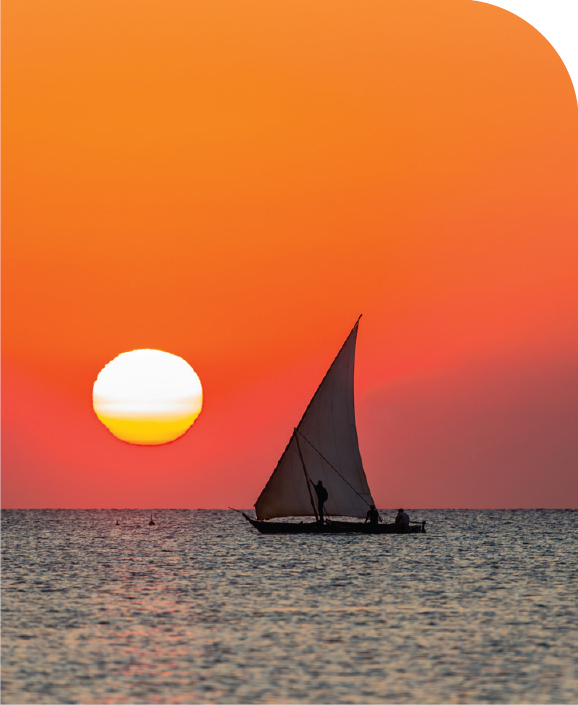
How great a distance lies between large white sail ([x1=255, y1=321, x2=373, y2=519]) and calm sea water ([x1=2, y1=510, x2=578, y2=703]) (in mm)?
8483

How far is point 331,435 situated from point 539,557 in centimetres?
1436

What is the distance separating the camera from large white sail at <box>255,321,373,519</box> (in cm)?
6562

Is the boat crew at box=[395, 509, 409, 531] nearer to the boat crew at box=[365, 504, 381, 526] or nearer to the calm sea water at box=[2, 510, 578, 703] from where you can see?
the boat crew at box=[365, 504, 381, 526]

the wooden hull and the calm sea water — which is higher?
the wooden hull

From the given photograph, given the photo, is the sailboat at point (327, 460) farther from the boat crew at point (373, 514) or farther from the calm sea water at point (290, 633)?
the calm sea water at point (290, 633)

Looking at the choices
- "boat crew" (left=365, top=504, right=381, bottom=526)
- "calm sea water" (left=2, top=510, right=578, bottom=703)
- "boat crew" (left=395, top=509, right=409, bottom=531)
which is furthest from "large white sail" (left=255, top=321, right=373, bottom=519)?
"calm sea water" (left=2, top=510, right=578, bottom=703)

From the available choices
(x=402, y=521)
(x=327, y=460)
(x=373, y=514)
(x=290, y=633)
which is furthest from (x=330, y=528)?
(x=290, y=633)

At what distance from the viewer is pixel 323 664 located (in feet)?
84.4

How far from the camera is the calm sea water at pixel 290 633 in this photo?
914 inches

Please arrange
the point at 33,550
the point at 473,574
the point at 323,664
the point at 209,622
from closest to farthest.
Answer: the point at 323,664, the point at 209,622, the point at 473,574, the point at 33,550

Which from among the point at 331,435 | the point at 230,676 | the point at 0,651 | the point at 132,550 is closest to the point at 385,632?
the point at 230,676

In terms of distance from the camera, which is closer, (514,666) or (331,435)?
(514,666)

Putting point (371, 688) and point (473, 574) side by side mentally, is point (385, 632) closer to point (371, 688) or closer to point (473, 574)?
point (371, 688)

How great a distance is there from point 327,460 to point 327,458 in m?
0.13
